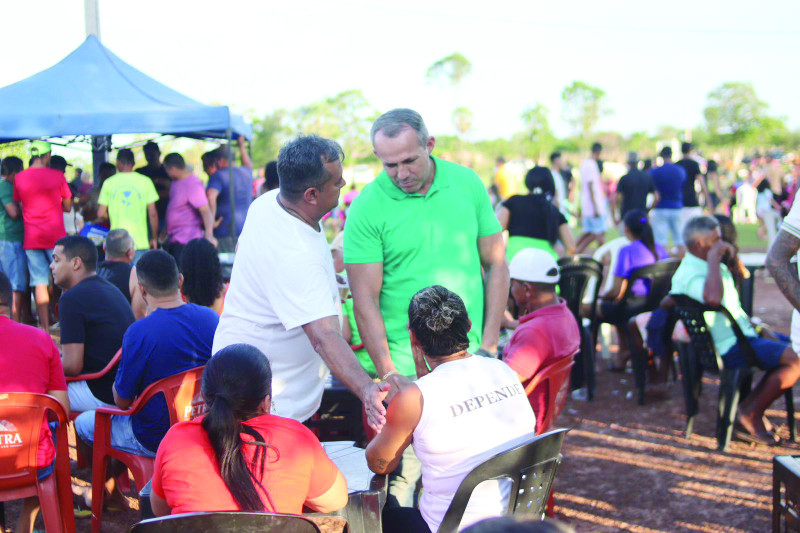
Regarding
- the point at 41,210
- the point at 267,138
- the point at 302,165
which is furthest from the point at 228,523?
the point at 267,138

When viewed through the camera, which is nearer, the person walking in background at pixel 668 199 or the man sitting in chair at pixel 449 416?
the man sitting in chair at pixel 449 416

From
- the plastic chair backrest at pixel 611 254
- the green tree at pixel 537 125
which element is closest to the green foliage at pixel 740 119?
the green tree at pixel 537 125

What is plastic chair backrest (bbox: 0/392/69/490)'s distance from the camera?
3035mm

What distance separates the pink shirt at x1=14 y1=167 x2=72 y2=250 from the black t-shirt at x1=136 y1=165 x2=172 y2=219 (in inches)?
42.3

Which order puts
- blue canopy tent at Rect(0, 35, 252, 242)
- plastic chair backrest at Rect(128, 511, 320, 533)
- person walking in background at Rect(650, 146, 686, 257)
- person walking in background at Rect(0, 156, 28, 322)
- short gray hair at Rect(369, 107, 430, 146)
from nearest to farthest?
1. plastic chair backrest at Rect(128, 511, 320, 533)
2. short gray hair at Rect(369, 107, 430, 146)
3. blue canopy tent at Rect(0, 35, 252, 242)
4. person walking in background at Rect(0, 156, 28, 322)
5. person walking in background at Rect(650, 146, 686, 257)

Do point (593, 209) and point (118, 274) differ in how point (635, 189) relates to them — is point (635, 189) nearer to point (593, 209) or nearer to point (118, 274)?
point (593, 209)

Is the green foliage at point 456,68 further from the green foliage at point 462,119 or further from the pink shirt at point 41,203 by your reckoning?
the pink shirt at point 41,203

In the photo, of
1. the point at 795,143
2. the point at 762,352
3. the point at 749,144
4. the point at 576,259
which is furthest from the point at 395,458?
the point at 795,143

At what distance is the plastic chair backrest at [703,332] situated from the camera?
4.71 meters

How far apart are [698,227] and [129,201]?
17.8ft

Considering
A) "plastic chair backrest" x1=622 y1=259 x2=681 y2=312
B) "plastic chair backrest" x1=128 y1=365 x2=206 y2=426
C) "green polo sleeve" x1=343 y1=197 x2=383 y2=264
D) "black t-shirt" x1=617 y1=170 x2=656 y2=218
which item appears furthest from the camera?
"black t-shirt" x1=617 y1=170 x2=656 y2=218

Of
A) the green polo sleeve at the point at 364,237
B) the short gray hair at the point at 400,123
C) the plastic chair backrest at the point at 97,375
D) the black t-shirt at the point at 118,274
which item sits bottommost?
the plastic chair backrest at the point at 97,375

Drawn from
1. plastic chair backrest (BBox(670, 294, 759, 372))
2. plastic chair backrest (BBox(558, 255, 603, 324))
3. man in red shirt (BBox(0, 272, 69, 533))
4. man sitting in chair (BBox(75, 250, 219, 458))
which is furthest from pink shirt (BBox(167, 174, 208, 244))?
plastic chair backrest (BBox(670, 294, 759, 372))

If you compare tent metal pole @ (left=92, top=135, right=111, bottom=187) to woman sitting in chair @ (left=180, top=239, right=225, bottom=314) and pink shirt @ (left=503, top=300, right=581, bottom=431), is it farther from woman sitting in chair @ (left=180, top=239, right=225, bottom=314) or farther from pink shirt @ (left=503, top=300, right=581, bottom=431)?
pink shirt @ (left=503, top=300, right=581, bottom=431)
